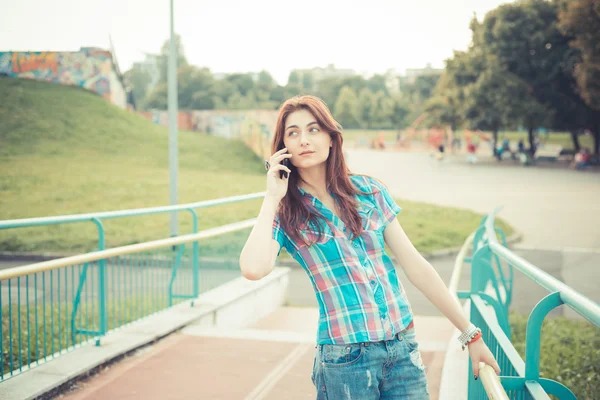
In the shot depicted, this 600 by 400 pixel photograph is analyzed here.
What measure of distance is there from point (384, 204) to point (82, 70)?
29924 mm

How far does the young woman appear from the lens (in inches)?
72.2

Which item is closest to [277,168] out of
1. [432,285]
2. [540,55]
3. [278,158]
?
[278,158]

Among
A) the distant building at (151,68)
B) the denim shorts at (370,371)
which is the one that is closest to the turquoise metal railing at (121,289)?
the denim shorts at (370,371)

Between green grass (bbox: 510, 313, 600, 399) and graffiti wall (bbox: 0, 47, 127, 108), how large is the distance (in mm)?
24137

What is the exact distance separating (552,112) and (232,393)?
37.5 metres

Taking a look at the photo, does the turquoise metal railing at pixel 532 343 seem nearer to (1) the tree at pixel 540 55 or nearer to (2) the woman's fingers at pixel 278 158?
(2) the woman's fingers at pixel 278 158

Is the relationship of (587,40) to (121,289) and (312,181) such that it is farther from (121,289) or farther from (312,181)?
(312,181)

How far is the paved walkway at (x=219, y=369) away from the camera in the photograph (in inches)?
155

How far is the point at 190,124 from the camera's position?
32469 millimetres

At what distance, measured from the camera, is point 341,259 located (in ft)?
6.14

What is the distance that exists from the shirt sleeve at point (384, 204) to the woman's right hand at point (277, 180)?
318 mm

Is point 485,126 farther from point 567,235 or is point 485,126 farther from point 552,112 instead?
point 567,235

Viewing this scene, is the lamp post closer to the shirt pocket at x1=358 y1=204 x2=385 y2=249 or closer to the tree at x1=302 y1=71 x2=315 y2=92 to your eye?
the shirt pocket at x1=358 y1=204 x2=385 y2=249

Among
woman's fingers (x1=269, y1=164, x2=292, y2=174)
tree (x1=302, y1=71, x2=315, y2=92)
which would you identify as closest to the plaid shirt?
woman's fingers (x1=269, y1=164, x2=292, y2=174)
